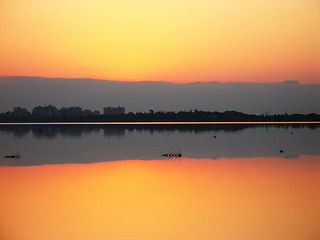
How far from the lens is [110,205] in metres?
21.0

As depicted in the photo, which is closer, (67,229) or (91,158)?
(67,229)

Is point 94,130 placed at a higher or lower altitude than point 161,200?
lower

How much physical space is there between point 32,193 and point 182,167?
483 inches

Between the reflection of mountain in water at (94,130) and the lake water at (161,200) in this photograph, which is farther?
the reflection of mountain in water at (94,130)

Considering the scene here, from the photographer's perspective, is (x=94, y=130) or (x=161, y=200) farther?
(x=94, y=130)

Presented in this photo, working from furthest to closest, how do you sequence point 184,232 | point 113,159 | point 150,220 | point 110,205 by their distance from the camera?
point 113,159 → point 110,205 → point 150,220 → point 184,232

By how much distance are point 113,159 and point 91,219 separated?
73.6 ft

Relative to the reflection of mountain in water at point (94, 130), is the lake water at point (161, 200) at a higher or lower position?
higher

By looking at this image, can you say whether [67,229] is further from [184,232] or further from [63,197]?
[63,197]

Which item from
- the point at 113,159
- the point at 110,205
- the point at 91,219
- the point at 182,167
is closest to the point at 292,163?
the point at 182,167

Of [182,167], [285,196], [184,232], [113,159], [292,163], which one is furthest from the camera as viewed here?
[113,159]

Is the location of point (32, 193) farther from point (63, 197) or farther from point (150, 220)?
point (150, 220)

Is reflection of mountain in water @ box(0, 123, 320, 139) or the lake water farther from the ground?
the lake water

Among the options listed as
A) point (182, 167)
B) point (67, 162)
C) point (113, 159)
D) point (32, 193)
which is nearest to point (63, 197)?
point (32, 193)
